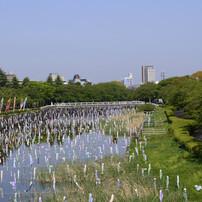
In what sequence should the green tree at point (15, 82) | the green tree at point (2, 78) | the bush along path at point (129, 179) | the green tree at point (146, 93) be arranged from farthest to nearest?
1. the green tree at point (146, 93)
2. the green tree at point (15, 82)
3. the green tree at point (2, 78)
4. the bush along path at point (129, 179)

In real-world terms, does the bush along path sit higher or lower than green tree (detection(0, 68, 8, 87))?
lower

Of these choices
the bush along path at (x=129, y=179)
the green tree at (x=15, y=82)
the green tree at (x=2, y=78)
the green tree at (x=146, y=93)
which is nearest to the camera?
the bush along path at (x=129, y=179)

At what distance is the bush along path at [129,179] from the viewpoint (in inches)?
694

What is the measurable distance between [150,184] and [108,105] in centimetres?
8970

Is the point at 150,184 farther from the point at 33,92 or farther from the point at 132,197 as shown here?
the point at 33,92

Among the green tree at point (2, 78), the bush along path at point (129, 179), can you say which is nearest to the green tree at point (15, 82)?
the green tree at point (2, 78)

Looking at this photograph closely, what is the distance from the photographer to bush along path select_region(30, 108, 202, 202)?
57.9 feet

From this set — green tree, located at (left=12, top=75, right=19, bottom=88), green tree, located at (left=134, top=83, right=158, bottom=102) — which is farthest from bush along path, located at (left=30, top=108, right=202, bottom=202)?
green tree, located at (left=134, top=83, right=158, bottom=102)

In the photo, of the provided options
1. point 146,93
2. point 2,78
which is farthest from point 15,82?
point 146,93

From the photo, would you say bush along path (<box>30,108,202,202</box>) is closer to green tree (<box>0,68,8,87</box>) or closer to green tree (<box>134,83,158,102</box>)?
green tree (<box>0,68,8,87</box>)

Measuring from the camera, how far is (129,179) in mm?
20562

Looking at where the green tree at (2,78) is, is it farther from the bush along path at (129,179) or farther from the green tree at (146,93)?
the bush along path at (129,179)

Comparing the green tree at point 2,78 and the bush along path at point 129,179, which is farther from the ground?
the green tree at point 2,78

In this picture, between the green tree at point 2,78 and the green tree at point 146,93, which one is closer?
the green tree at point 2,78
